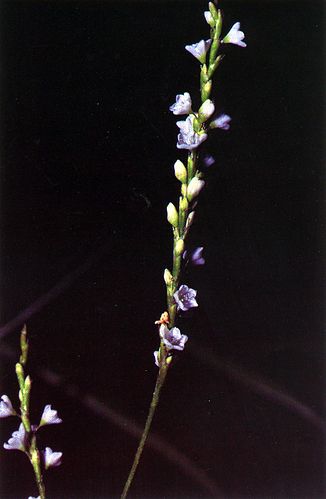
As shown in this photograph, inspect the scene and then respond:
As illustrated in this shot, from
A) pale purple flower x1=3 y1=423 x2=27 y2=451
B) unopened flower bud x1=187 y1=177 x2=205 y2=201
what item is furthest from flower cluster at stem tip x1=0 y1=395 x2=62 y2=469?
unopened flower bud x1=187 y1=177 x2=205 y2=201

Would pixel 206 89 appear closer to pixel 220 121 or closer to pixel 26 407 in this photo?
pixel 220 121

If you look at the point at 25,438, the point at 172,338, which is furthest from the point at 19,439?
the point at 172,338

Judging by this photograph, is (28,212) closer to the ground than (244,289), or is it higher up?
higher up

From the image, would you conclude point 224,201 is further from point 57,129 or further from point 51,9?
point 51,9

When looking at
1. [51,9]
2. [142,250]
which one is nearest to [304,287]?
[142,250]

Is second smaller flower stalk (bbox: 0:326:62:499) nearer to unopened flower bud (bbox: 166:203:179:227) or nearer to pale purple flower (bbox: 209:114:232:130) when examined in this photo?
unopened flower bud (bbox: 166:203:179:227)

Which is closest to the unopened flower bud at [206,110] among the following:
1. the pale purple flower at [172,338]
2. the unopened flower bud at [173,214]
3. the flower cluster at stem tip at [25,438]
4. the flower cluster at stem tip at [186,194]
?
the flower cluster at stem tip at [186,194]
